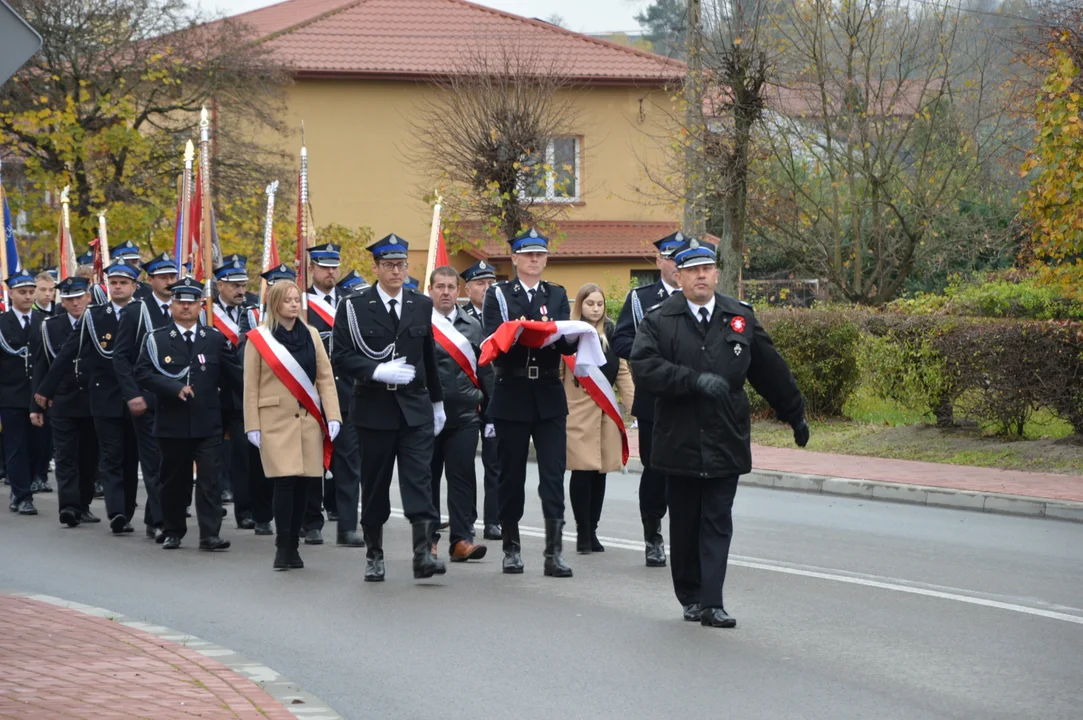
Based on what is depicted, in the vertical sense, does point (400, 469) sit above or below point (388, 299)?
below

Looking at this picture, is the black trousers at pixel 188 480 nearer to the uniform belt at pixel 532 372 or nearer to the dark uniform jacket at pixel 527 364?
the dark uniform jacket at pixel 527 364

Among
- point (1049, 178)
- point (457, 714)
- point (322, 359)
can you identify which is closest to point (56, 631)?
point (457, 714)

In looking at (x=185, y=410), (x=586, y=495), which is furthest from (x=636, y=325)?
(x=185, y=410)

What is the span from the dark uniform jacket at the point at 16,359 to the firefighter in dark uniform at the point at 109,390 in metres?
0.99

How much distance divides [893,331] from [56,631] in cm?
1204

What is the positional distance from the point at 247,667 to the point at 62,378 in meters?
6.42

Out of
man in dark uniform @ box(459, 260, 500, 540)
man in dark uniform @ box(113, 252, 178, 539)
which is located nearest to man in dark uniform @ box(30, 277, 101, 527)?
man in dark uniform @ box(113, 252, 178, 539)

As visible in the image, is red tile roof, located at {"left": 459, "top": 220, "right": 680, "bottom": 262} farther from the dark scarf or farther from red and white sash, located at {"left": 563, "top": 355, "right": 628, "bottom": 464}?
the dark scarf

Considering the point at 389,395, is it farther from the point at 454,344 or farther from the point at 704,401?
the point at 704,401

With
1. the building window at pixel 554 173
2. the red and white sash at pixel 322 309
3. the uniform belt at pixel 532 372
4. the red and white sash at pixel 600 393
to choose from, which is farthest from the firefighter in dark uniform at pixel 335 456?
the building window at pixel 554 173

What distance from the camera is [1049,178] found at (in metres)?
14.7

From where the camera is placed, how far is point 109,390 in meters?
12.4

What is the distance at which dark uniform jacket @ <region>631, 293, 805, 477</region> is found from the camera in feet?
26.9

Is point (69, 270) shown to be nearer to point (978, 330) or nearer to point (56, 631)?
point (978, 330)
